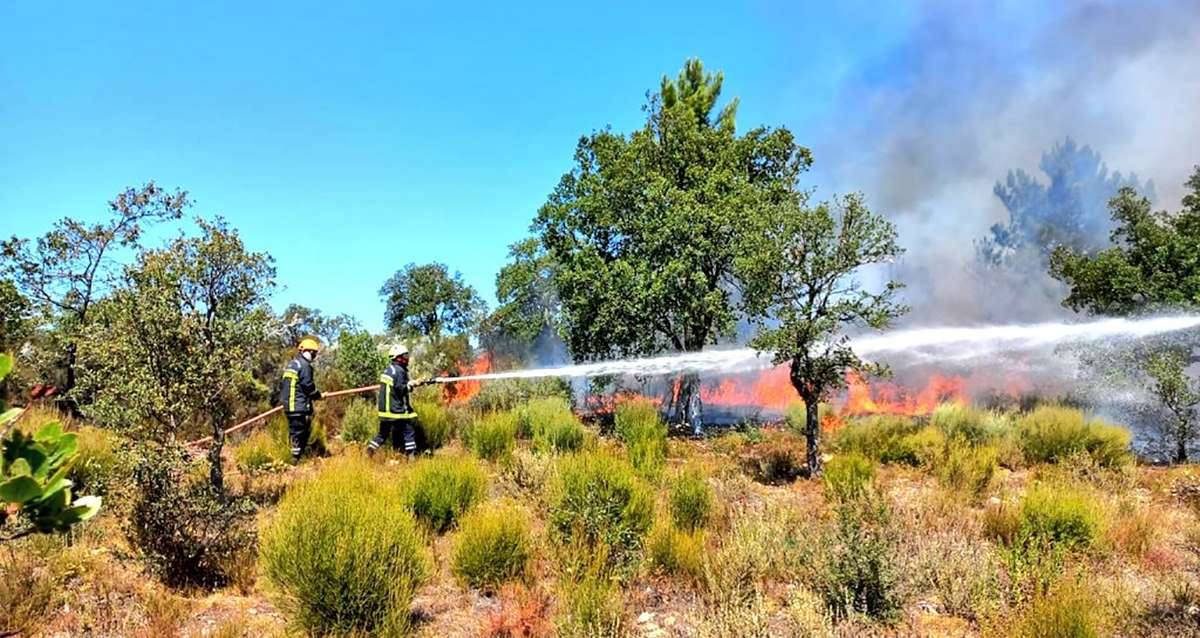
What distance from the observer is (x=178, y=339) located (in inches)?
246

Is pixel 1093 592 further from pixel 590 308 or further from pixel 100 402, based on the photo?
pixel 590 308

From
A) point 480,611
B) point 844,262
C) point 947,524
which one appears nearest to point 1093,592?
point 947,524

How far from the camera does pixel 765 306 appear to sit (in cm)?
987

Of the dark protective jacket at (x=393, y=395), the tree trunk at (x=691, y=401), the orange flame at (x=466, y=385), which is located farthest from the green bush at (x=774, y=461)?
the orange flame at (x=466, y=385)

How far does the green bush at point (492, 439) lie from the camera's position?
10.3 meters

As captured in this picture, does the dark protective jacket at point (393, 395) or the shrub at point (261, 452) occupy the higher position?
the dark protective jacket at point (393, 395)

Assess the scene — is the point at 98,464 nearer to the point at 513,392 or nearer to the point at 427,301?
the point at 513,392

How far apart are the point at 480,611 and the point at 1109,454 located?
451 inches

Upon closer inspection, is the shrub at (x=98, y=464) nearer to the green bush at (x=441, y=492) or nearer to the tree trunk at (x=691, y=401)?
the green bush at (x=441, y=492)

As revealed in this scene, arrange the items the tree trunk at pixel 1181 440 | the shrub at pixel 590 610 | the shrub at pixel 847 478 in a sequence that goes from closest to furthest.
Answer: the shrub at pixel 590 610
the shrub at pixel 847 478
the tree trunk at pixel 1181 440

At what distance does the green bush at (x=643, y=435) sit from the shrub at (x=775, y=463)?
59.0 inches

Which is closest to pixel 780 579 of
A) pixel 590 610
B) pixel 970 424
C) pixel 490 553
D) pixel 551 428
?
pixel 590 610

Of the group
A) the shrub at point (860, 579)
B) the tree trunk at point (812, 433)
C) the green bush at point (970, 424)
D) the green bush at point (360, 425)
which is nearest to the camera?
the shrub at point (860, 579)

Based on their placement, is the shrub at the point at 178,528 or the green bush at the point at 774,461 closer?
the shrub at the point at 178,528
